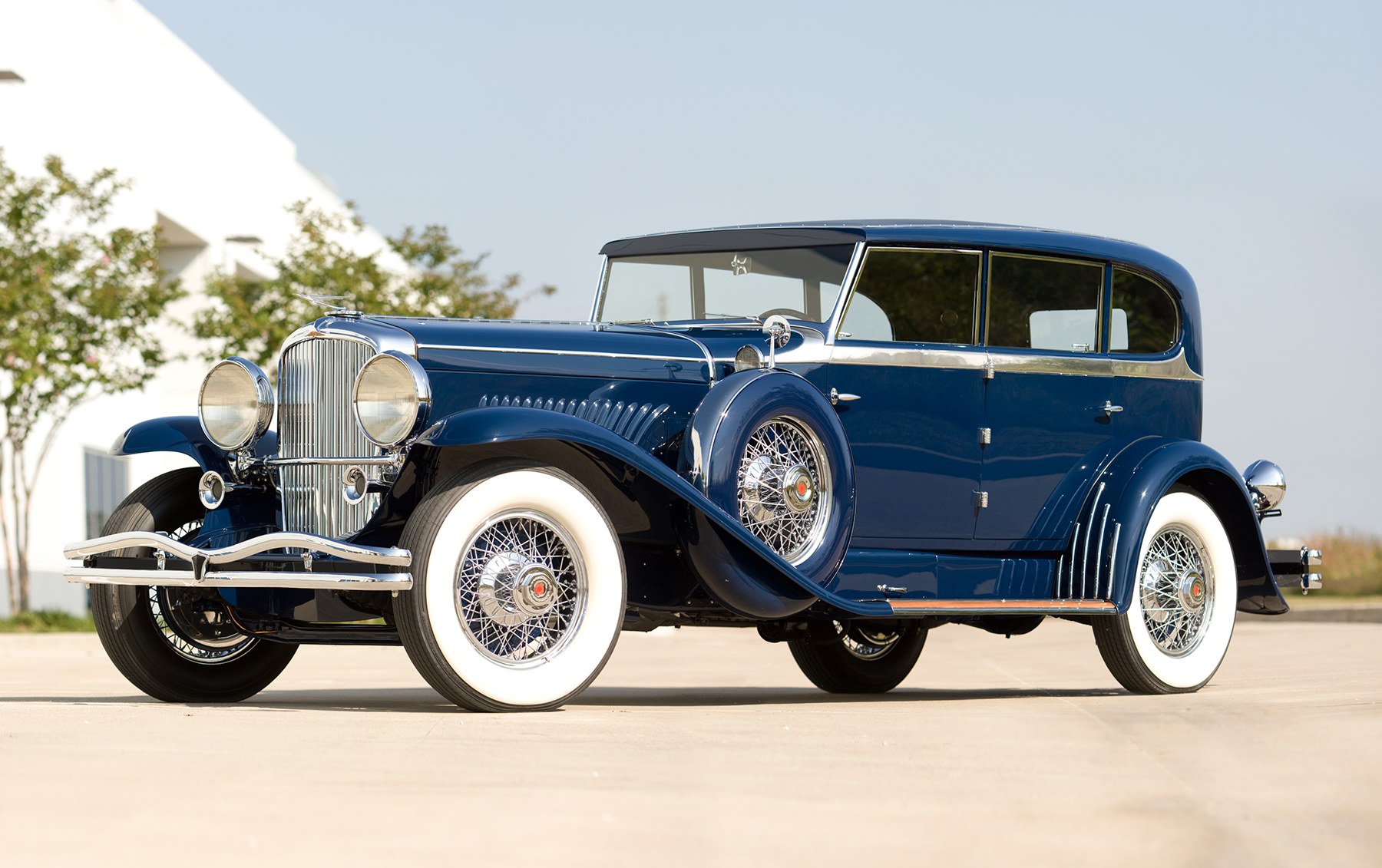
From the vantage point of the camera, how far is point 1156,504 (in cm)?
796

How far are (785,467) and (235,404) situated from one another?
2237 millimetres

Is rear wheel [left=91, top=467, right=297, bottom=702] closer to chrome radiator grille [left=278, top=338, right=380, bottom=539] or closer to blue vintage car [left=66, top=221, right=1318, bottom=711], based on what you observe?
blue vintage car [left=66, top=221, right=1318, bottom=711]

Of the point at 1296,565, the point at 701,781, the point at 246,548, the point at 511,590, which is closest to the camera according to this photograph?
the point at 701,781

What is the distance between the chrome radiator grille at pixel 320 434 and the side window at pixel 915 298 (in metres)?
2.18

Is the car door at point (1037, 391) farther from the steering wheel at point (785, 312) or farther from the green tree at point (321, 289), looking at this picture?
the green tree at point (321, 289)

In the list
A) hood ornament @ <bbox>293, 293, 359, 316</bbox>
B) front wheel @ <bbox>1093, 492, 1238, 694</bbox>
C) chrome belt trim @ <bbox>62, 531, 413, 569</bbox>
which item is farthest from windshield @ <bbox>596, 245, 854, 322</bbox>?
chrome belt trim @ <bbox>62, 531, 413, 569</bbox>

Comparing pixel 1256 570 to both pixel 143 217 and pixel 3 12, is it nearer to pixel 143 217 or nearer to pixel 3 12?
pixel 3 12

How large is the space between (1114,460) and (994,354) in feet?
2.81

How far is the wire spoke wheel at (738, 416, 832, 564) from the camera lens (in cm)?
694

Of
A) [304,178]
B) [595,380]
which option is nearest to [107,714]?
[595,380]

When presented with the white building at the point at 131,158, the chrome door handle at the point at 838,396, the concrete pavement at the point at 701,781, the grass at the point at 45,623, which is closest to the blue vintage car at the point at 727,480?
the chrome door handle at the point at 838,396

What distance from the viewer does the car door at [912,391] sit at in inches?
292

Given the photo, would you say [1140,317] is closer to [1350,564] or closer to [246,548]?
[246,548]

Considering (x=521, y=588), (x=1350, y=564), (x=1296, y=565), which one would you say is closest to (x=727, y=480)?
(x=521, y=588)
